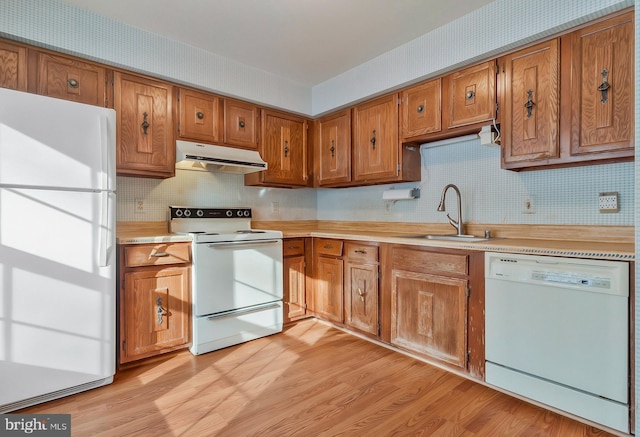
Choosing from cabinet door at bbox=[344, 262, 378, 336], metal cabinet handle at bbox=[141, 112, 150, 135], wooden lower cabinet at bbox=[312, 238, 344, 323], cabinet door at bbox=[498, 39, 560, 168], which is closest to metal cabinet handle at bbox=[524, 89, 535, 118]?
cabinet door at bbox=[498, 39, 560, 168]

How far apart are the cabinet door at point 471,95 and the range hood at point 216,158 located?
5.58ft

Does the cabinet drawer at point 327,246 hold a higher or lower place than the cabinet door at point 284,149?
lower

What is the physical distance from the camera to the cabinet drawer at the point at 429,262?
2209mm

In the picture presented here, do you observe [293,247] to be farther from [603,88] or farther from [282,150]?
[603,88]

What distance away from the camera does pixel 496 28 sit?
2.25 meters

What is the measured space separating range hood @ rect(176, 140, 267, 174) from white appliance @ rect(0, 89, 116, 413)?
674 mm

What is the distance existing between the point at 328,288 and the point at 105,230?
6.27ft

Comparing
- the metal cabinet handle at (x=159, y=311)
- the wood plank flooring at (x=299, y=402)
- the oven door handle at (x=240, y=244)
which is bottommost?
the wood plank flooring at (x=299, y=402)

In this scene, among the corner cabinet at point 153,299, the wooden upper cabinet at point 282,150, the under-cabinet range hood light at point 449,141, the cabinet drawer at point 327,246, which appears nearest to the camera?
the corner cabinet at point 153,299

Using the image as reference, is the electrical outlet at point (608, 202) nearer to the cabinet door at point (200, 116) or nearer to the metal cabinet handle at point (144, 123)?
the cabinet door at point (200, 116)

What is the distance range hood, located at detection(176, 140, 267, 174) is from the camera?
2.80 m

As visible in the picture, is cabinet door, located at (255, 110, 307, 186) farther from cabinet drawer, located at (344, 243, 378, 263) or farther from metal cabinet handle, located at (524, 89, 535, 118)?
metal cabinet handle, located at (524, 89, 535, 118)

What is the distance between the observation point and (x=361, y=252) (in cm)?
290

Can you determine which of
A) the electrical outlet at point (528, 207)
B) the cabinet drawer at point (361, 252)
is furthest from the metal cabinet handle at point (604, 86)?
the cabinet drawer at point (361, 252)
